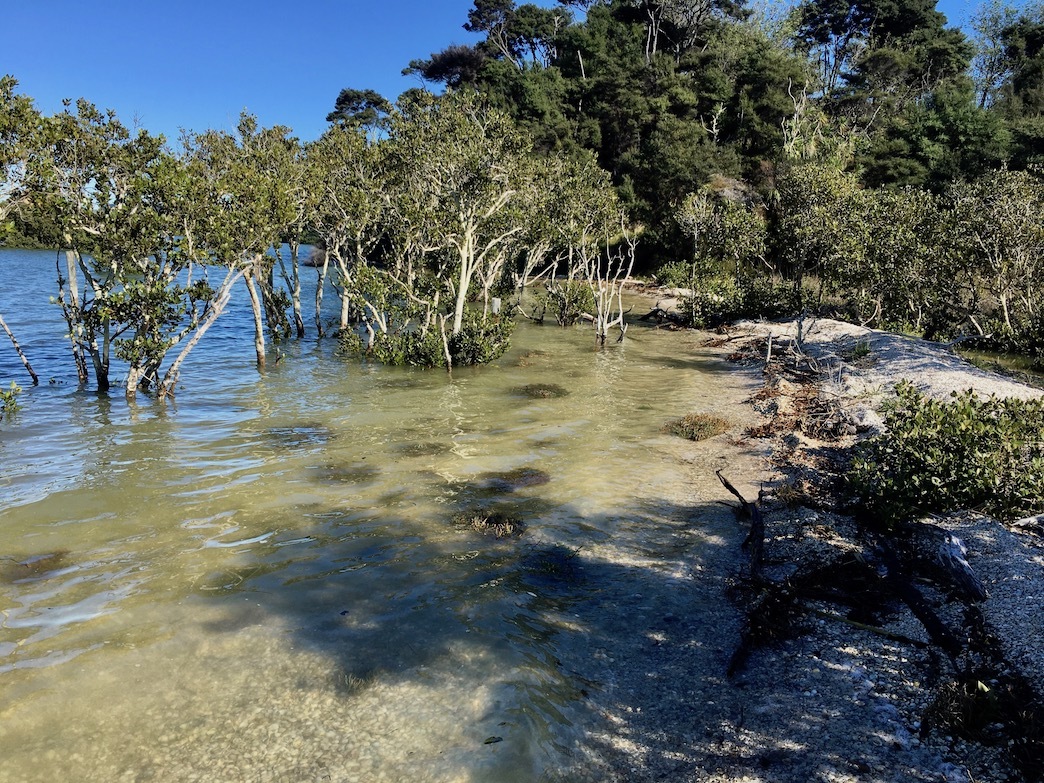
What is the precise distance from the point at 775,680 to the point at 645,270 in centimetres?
5930

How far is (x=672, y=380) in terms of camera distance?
23.3 meters

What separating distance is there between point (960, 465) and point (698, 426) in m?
7.18

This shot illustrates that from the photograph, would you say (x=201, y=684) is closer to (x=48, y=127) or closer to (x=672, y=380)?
(x=48, y=127)

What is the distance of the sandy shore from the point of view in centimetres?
546

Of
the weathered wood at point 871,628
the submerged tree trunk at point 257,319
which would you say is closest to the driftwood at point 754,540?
the weathered wood at point 871,628

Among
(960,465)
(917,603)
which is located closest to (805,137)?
(960,465)

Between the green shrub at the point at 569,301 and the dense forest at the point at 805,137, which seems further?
the green shrub at the point at 569,301

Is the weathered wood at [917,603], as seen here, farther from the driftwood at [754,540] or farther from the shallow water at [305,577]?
the shallow water at [305,577]

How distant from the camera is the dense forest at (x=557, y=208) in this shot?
57.3ft

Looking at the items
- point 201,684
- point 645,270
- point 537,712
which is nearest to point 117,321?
point 201,684

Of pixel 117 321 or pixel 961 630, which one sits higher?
pixel 117 321

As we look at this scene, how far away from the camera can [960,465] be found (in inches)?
379

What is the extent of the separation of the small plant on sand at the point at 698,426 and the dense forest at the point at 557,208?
9885 millimetres

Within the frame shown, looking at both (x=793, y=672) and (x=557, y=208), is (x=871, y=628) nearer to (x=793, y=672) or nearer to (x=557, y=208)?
(x=793, y=672)
